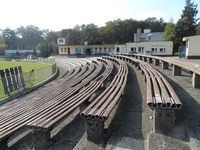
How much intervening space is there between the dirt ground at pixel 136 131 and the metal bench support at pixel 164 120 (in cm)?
12

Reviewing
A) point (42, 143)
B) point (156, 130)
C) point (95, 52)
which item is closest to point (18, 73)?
point (42, 143)

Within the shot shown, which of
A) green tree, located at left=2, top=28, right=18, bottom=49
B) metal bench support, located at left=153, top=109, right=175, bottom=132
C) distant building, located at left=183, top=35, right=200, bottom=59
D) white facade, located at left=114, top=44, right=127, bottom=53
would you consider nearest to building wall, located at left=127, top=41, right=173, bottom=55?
white facade, located at left=114, top=44, right=127, bottom=53

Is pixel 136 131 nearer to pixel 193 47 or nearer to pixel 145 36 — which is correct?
pixel 193 47

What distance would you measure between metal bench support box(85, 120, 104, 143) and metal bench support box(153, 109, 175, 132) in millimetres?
1103

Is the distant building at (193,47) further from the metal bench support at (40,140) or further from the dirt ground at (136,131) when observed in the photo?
the metal bench support at (40,140)

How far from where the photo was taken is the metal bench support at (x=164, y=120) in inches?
176

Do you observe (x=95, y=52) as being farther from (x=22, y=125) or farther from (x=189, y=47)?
(x=22, y=125)

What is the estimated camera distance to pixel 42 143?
15.8ft

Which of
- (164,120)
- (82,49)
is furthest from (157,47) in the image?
(164,120)

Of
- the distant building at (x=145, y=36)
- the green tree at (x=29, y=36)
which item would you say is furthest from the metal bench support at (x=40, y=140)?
the green tree at (x=29, y=36)

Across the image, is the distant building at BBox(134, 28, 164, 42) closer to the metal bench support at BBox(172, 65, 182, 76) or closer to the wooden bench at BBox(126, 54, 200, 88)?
the wooden bench at BBox(126, 54, 200, 88)

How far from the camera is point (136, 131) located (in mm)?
4809

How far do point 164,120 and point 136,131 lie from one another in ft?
2.20

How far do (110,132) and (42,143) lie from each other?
1.48 m
